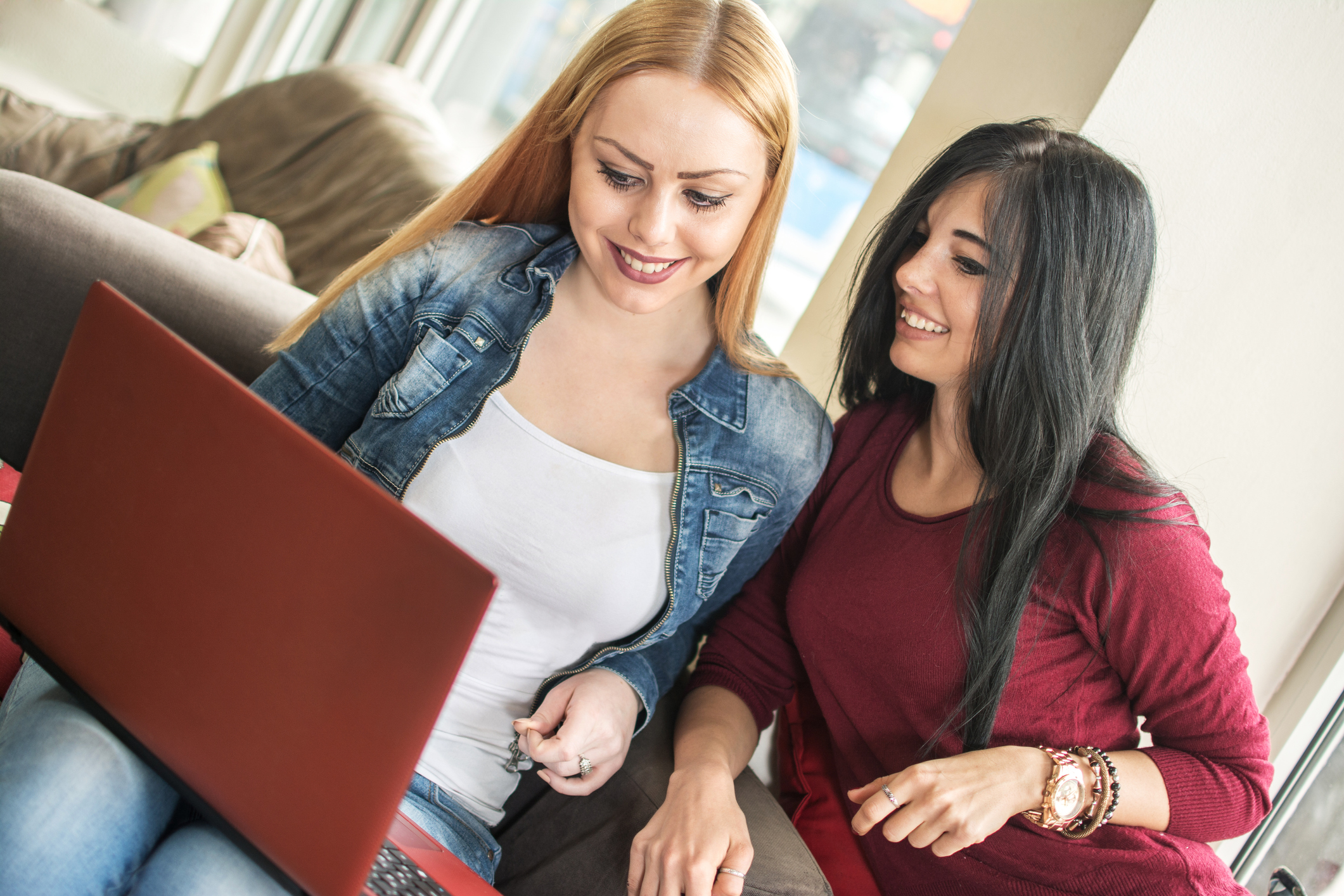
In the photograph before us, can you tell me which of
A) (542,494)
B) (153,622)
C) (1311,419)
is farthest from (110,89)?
(1311,419)

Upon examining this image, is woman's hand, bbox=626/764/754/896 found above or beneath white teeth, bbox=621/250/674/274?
beneath

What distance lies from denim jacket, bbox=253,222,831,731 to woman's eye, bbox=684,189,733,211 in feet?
0.67

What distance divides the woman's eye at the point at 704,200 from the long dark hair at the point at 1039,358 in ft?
0.95

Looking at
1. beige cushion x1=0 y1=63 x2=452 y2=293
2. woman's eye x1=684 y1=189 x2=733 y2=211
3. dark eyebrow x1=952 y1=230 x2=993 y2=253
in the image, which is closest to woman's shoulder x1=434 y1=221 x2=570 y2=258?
woman's eye x1=684 y1=189 x2=733 y2=211

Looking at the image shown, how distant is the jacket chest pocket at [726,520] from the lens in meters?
1.05

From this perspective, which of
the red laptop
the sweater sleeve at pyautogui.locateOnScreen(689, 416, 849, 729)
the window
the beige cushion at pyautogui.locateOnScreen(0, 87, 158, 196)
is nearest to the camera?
the red laptop

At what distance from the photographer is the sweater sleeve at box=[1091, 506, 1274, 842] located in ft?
3.04

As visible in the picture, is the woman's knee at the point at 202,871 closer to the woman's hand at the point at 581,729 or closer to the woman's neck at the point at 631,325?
the woman's hand at the point at 581,729

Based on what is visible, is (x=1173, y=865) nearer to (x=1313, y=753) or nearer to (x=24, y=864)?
(x=1313, y=753)

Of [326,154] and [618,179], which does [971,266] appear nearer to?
[618,179]

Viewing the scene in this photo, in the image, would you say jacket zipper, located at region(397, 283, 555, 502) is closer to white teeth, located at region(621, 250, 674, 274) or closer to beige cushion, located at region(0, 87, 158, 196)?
white teeth, located at region(621, 250, 674, 274)

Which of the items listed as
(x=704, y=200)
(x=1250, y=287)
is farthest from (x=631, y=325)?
(x=1250, y=287)

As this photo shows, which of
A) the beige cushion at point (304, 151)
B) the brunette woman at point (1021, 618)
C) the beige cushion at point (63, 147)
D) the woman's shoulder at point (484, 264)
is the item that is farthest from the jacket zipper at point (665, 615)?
the beige cushion at point (63, 147)

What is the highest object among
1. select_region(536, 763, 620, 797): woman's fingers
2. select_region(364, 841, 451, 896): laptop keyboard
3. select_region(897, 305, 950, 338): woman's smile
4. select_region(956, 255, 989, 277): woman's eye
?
select_region(956, 255, 989, 277): woman's eye
